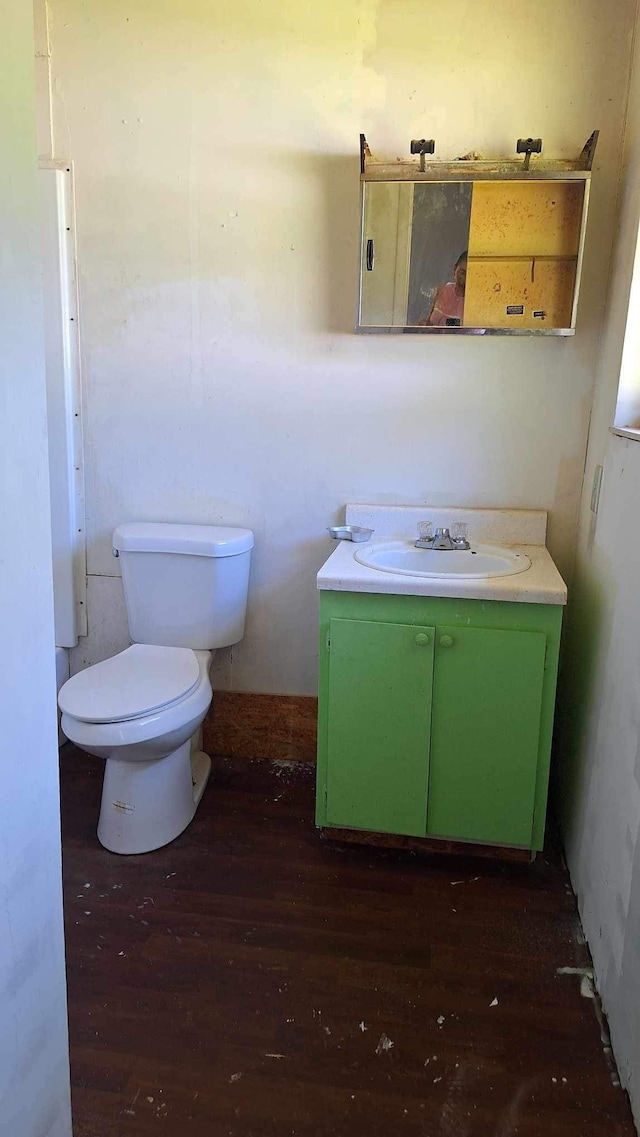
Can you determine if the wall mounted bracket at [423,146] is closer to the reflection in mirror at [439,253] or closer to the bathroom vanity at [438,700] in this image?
the reflection in mirror at [439,253]

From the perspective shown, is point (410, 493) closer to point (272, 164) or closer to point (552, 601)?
point (552, 601)

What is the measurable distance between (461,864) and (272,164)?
6.65 ft

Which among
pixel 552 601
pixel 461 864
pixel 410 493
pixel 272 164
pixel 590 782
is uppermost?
pixel 272 164

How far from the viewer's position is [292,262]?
2322 mm

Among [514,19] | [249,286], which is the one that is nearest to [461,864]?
[249,286]

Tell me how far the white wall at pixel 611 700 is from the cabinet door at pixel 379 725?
407 mm

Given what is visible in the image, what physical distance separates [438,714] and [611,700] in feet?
1.40

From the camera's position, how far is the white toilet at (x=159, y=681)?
1994 mm

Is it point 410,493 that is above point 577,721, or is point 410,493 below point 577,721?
above

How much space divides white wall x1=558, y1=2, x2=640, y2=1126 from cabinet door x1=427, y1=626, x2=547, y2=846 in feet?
0.50

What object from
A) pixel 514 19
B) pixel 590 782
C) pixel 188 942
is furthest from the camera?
pixel 514 19

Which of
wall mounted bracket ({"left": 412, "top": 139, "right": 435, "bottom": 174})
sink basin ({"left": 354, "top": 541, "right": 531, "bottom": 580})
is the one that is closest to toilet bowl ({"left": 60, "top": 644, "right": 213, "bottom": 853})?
sink basin ({"left": 354, "top": 541, "right": 531, "bottom": 580})

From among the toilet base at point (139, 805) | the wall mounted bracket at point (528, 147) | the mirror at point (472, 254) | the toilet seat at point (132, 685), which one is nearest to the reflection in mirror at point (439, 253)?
the mirror at point (472, 254)

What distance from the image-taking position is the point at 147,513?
101 inches
